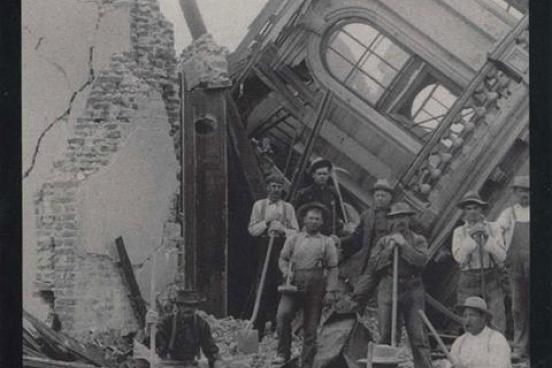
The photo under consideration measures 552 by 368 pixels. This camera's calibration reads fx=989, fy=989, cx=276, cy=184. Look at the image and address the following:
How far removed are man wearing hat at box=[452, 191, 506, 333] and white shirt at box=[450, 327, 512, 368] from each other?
0.78 m

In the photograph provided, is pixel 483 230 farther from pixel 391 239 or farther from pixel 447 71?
pixel 447 71

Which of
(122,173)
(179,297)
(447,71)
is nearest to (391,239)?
(179,297)

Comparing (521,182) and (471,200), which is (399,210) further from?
(521,182)

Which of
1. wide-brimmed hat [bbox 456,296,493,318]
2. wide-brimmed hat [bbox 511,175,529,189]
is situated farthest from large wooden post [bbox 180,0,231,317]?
wide-brimmed hat [bbox 511,175,529,189]

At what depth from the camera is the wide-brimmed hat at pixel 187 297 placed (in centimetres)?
846

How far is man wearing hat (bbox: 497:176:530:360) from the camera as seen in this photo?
8.05m

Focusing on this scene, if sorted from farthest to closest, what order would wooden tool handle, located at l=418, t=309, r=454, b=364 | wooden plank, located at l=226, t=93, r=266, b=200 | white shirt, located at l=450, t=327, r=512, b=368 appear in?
wooden plank, located at l=226, t=93, r=266, b=200 < wooden tool handle, located at l=418, t=309, r=454, b=364 < white shirt, located at l=450, t=327, r=512, b=368

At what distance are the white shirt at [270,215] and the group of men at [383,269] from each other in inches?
1.2

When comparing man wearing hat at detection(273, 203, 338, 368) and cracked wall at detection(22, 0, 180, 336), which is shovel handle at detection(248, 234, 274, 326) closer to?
man wearing hat at detection(273, 203, 338, 368)

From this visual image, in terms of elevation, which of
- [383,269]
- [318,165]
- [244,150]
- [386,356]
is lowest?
[386,356]

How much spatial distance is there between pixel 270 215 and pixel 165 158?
1163mm

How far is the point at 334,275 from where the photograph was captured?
8.27 meters

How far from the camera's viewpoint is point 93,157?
357 inches

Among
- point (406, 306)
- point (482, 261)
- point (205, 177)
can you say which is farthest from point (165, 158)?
point (482, 261)
